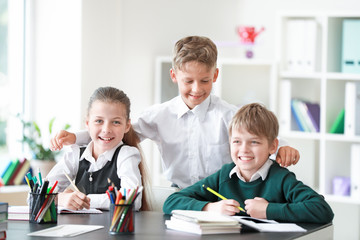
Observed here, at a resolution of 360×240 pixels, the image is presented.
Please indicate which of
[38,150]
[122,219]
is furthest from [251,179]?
[38,150]

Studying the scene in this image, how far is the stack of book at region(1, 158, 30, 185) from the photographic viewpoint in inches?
156

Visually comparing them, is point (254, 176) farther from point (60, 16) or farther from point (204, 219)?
point (60, 16)

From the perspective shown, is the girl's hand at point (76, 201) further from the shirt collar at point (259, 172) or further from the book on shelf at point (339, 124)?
the book on shelf at point (339, 124)

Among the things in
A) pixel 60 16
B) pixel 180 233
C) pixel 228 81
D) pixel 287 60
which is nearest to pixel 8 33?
pixel 60 16

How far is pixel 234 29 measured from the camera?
16.6ft

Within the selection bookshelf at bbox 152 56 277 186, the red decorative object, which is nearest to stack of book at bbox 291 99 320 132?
bookshelf at bbox 152 56 277 186

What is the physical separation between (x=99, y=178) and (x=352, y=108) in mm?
2367

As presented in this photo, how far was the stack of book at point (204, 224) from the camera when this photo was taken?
1649mm

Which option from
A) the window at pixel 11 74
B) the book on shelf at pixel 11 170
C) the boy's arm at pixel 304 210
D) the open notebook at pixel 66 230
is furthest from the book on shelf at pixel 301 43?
the open notebook at pixel 66 230

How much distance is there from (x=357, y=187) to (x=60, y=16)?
239 centimetres

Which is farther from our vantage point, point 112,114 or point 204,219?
point 112,114

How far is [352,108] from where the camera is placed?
13.4 ft

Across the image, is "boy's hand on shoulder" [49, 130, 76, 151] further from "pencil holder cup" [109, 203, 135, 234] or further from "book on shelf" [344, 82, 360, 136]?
"book on shelf" [344, 82, 360, 136]

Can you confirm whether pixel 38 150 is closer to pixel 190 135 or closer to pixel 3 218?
pixel 190 135
